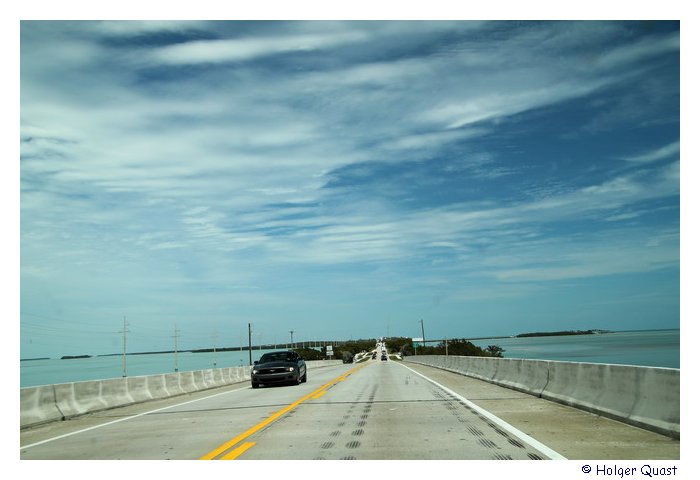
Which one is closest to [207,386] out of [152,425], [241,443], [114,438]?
[152,425]

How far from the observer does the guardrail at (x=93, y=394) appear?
15312 millimetres

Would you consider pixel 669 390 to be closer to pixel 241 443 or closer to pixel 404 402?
pixel 241 443

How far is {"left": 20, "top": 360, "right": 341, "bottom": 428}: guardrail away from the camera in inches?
603

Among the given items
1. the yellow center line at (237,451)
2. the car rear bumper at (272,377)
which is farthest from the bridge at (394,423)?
the car rear bumper at (272,377)

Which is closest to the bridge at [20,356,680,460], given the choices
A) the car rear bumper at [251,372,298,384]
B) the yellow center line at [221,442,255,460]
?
the yellow center line at [221,442,255,460]

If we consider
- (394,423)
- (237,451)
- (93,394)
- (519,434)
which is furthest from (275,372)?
(237,451)

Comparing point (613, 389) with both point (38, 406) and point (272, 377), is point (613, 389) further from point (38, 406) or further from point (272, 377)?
point (272, 377)

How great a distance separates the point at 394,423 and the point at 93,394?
428 inches

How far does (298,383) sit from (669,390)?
64.2 feet

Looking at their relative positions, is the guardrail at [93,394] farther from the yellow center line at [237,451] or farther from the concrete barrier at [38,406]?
the yellow center line at [237,451]

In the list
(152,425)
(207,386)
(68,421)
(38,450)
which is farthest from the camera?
(207,386)

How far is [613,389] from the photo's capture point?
40.0 ft

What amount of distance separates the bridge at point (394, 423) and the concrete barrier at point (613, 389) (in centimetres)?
3
